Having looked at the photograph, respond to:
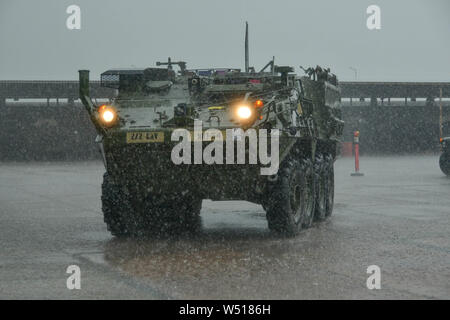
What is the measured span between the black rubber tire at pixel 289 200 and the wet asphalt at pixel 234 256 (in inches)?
7.5

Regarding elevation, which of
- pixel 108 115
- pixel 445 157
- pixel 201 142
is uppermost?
pixel 108 115

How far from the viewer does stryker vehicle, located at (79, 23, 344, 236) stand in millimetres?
8898

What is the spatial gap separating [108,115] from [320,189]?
3877mm

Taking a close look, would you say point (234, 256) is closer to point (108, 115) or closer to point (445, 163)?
point (108, 115)

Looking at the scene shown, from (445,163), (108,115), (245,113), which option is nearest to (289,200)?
(245,113)

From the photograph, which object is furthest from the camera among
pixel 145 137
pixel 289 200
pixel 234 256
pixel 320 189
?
pixel 320 189

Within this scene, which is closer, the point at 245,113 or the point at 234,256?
the point at 234,256

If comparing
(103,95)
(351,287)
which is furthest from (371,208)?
(103,95)

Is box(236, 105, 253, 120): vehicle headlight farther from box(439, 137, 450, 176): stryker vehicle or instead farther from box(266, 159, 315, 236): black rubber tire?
box(439, 137, 450, 176): stryker vehicle

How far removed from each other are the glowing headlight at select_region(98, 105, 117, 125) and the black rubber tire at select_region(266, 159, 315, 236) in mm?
1980

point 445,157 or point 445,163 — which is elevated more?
point 445,157

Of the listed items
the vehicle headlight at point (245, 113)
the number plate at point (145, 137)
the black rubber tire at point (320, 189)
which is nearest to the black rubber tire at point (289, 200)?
the vehicle headlight at point (245, 113)

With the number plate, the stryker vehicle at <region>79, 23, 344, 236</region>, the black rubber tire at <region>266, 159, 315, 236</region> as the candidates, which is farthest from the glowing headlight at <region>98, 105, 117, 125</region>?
the black rubber tire at <region>266, 159, 315, 236</region>

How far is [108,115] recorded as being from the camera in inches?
359
